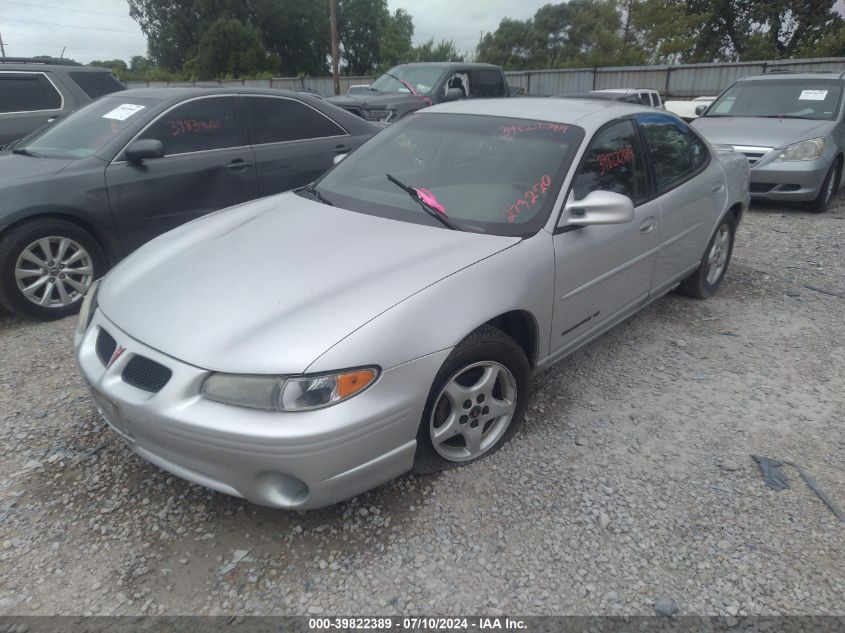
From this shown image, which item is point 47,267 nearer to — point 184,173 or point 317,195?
point 184,173

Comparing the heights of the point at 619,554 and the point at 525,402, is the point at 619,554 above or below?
below

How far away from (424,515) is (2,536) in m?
1.65

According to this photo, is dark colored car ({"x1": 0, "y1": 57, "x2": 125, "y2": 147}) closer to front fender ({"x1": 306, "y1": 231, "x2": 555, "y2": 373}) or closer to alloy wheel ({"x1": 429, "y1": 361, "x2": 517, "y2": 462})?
front fender ({"x1": 306, "y1": 231, "x2": 555, "y2": 373})

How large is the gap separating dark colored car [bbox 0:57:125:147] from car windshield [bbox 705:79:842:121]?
7.91 metres

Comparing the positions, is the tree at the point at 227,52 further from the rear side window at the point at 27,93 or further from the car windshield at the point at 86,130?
the car windshield at the point at 86,130

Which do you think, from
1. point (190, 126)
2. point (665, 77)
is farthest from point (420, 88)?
point (665, 77)

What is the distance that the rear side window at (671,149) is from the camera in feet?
11.8

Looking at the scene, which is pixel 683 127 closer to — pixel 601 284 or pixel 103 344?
pixel 601 284

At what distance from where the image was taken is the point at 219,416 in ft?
6.64

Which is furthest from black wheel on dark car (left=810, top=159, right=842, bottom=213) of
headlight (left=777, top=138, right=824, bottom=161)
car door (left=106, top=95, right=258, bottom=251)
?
car door (left=106, top=95, right=258, bottom=251)

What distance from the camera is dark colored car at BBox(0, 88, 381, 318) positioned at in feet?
13.3

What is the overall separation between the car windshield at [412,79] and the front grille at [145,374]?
8.79 metres

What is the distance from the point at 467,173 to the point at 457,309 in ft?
3.39

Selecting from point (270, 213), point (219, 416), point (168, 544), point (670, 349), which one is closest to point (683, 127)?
point (670, 349)
